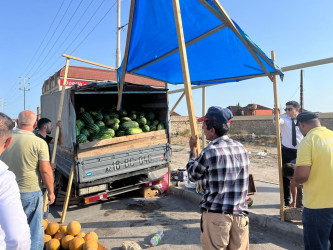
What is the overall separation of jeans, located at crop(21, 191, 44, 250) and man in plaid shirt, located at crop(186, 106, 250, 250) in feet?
7.18

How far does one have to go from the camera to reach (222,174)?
2305mm

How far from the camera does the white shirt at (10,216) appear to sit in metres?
1.44

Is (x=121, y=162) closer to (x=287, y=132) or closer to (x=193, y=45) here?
(x=193, y=45)

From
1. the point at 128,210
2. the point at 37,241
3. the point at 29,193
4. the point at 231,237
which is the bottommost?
the point at 128,210

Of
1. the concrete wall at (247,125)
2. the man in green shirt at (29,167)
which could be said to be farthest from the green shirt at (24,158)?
the concrete wall at (247,125)

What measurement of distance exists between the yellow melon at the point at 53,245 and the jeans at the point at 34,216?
264 millimetres

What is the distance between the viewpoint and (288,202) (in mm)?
5250

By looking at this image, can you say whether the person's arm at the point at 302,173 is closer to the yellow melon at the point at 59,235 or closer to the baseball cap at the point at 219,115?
the baseball cap at the point at 219,115

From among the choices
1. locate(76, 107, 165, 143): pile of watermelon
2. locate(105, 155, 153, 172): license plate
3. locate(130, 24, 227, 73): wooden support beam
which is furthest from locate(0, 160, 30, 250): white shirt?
locate(105, 155, 153, 172): license plate

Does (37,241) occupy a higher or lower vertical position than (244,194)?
lower

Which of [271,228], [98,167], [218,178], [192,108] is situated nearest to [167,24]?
[192,108]

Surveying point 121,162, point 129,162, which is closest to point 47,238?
point 121,162

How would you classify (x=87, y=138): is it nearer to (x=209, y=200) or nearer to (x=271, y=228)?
(x=209, y=200)

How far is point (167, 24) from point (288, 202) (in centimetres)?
439
